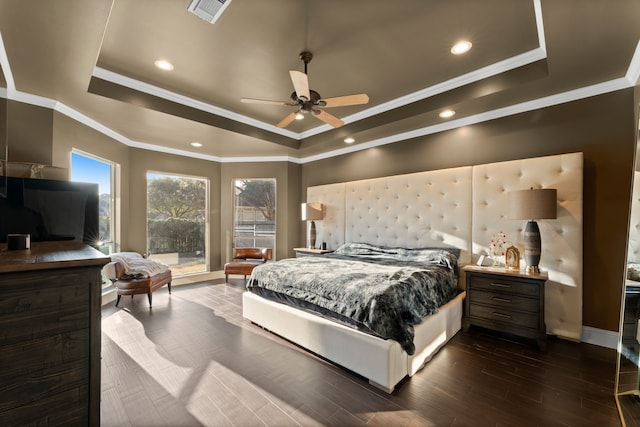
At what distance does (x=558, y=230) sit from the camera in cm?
292

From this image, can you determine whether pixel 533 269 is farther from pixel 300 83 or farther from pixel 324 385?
pixel 300 83

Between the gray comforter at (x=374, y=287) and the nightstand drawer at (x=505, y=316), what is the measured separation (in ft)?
0.95

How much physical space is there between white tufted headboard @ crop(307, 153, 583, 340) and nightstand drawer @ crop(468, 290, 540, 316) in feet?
1.66

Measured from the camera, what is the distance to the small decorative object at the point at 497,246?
3.27 meters

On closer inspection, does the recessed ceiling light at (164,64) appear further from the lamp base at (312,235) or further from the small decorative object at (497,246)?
the small decorative object at (497,246)

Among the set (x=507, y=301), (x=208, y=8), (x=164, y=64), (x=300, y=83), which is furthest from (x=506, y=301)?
(x=164, y=64)

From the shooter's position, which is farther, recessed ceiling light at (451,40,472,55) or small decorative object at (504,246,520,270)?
small decorative object at (504,246,520,270)

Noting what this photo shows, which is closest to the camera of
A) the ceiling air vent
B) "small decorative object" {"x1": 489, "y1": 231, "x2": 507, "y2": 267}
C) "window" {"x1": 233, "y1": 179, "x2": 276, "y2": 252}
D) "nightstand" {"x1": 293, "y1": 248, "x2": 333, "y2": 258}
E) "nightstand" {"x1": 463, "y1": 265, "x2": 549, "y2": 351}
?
the ceiling air vent

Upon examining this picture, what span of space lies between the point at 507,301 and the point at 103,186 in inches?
237

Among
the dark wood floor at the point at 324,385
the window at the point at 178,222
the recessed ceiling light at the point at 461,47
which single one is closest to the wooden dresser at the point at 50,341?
the dark wood floor at the point at 324,385

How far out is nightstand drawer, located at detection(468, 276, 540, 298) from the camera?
2.68 metres

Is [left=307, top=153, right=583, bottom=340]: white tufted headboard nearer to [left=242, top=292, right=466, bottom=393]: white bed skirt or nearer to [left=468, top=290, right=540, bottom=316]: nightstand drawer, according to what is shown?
[left=468, top=290, right=540, bottom=316]: nightstand drawer

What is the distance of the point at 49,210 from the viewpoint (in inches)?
115

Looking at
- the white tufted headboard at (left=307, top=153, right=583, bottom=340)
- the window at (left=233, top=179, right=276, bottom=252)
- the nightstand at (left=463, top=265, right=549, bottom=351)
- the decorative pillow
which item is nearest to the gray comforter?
the decorative pillow
